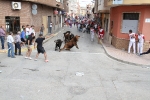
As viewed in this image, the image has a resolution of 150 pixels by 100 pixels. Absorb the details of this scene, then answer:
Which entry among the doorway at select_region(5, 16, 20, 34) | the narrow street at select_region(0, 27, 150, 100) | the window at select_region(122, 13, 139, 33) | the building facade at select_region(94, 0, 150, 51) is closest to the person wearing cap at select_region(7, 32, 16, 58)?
the narrow street at select_region(0, 27, 150, 100)

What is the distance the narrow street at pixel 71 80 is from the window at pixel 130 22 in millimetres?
4080

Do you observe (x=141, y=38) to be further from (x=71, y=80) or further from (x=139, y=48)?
(x=71, y=80)

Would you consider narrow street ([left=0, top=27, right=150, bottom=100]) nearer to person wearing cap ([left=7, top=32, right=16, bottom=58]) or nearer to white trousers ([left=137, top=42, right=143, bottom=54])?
person wearing cap ([left=7, top=32, right=16, bottom=58])

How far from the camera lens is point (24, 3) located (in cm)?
1514

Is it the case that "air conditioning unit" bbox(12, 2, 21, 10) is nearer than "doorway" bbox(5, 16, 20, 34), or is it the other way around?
"air conditioning unit" bbox(12, 2, 21, 10)

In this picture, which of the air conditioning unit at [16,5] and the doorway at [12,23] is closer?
the air conditioning unit at [16,5]

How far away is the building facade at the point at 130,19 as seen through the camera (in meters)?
12.0

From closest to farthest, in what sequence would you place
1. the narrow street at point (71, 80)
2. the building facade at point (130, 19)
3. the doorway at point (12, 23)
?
1. the narrow street at point (71, 80)
2. the building facade at point (130, 19)
3. the doorway at point (12, 23)

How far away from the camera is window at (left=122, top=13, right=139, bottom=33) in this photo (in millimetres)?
12668

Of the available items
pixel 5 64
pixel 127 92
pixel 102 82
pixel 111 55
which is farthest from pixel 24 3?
pixel 127 92

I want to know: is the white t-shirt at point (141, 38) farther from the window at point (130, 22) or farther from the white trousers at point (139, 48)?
the window at point (130, 22)

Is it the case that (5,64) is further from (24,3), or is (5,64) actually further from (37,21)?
(37,21)

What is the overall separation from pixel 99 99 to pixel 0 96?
306cm

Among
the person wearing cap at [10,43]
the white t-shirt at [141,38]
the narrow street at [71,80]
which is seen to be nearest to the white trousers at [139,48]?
the white t-shirt at [141,38]
